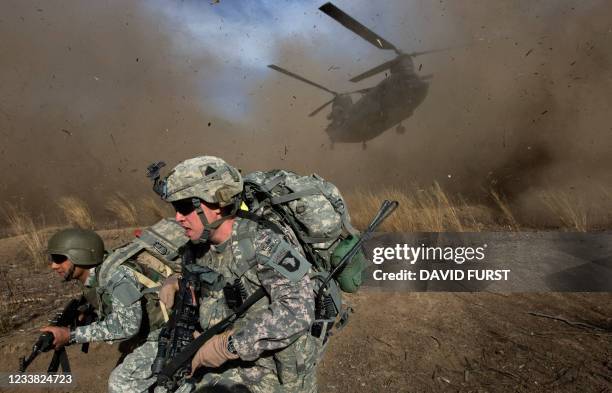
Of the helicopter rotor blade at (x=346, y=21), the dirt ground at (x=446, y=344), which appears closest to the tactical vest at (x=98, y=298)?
the dirt ground at (x=446, y=344)

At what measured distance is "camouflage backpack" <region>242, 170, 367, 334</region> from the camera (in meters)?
2.09

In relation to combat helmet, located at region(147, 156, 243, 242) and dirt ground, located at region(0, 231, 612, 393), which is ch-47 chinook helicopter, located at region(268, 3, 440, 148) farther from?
combat helmet, located at region(147, 156, 243, 242)

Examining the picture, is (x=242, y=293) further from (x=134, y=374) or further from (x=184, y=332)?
(x=134, y=374)

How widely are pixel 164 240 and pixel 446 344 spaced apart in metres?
3.13

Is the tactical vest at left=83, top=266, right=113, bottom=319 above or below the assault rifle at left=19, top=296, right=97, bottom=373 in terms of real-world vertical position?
above

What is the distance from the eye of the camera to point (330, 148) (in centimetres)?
1912

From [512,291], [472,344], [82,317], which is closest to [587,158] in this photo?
[512,291]

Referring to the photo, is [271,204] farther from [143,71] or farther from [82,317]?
[143,71]

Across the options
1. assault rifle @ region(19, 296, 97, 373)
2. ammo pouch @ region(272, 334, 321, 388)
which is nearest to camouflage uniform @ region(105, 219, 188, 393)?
assault rifle @ region(19, 296, 97, 373)

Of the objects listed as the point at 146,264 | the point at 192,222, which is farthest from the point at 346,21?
the point at 192,222

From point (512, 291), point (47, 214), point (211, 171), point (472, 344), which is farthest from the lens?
point (47, 214)

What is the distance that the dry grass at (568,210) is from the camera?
7.21m

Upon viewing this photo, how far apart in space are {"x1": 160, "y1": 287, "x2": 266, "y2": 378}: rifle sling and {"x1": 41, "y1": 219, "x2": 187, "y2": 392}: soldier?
31.5 inches

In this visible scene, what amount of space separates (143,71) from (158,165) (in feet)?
62.1
